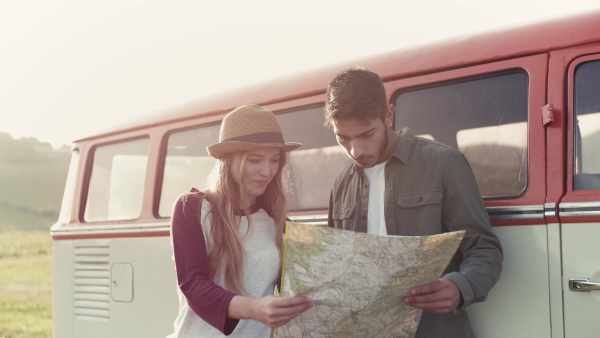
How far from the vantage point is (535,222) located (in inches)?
130

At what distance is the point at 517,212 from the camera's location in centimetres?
335

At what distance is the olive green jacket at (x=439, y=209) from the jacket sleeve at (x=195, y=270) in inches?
27.7

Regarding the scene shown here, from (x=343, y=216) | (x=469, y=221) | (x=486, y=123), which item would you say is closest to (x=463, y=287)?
(x=469, y=221)

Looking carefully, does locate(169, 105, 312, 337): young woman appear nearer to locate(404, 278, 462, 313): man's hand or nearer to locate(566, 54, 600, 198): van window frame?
locate(404, 278, 462, 313): man's hand

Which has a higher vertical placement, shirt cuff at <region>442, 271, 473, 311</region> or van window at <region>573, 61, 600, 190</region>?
van window at <region>573, 61, 600, 190</region>

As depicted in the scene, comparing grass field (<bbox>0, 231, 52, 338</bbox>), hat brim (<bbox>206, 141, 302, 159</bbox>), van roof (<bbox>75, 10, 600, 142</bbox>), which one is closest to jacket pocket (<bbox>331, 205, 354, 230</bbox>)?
hat brim (<bbox>206, 141, 302, 159</bbox>)

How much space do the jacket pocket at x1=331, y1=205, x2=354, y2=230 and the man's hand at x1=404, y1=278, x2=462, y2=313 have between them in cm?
59

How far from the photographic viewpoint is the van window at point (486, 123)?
3525 millimetres

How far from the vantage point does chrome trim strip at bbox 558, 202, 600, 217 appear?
3.12 m

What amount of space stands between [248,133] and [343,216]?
23.3 inches

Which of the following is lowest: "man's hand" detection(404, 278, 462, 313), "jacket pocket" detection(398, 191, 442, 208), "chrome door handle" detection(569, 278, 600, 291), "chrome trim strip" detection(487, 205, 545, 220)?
"chrome door handle" detection(569, 278, 600, 291)

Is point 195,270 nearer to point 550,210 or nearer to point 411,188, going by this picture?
point 411,188

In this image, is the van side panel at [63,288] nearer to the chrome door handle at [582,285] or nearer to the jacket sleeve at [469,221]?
the jacket sleeve at [469,221]

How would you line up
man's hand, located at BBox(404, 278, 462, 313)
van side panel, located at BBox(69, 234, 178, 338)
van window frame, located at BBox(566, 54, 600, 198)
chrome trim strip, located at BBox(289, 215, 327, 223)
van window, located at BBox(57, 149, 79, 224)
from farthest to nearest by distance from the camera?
van window, located at BBox(57, 149, 79, 224), van side panel, located at BBox(69, 234, 178, 338), chrome trim strip, located at BBox(289, 215, 327, 223), van window frame, located at BBox(566, 54, 600, 198), man's hand, located at BBox(404, 278, 462, 313)
